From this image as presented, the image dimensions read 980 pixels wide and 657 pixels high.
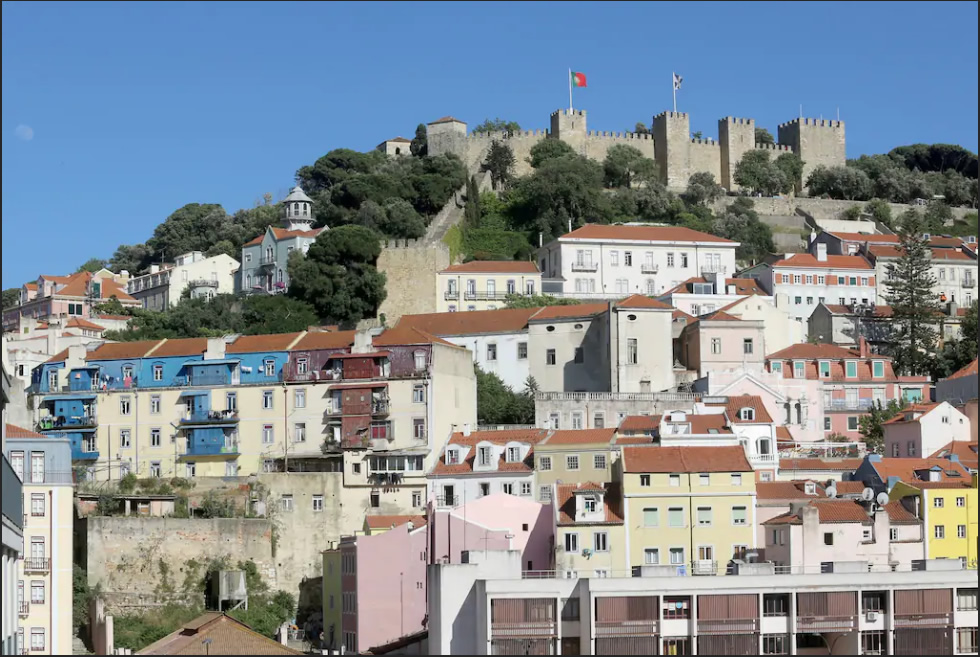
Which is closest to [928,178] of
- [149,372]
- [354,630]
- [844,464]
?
[844,464]

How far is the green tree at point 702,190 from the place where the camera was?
333 feet

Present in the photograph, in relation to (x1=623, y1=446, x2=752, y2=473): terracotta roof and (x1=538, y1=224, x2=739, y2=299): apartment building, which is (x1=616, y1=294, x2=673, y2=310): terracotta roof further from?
(x1=623, y1=446, x2=752, y2=473): terracotta roof

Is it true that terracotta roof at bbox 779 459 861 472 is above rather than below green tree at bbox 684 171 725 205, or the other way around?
below

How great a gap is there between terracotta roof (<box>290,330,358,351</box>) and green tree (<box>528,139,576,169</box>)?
4094 centimetres

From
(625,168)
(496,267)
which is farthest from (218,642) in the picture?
(625,168)

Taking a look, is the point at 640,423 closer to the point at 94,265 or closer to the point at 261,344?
the point at 261,344

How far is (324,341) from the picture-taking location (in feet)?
199

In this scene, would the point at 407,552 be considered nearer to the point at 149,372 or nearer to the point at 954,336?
the point at 149,372

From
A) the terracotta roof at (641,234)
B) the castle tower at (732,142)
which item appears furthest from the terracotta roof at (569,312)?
the castle tower at (732,142)

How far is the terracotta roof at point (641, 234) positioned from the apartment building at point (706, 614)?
148 feet

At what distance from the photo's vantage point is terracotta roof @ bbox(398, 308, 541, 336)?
6869 centimetres

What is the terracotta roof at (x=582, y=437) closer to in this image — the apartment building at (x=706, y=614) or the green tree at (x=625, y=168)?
the apartment building at (x=706, y=614)

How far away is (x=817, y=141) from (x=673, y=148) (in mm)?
11643

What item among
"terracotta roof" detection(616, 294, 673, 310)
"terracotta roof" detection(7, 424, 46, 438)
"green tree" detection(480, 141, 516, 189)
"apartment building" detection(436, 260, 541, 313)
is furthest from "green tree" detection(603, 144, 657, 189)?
"terracotta roof" detection(7, 424, 46, 438)
